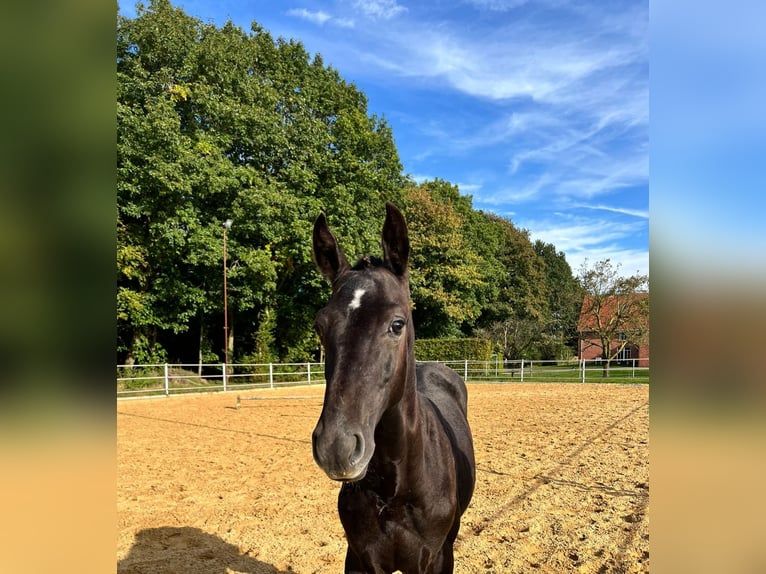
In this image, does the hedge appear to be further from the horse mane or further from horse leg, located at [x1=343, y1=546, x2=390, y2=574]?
the horse mane

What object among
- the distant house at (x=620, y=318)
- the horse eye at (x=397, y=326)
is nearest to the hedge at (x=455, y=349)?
the distant house at (x=620, y=318)

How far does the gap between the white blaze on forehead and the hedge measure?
2619 cm

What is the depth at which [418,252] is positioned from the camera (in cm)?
3288

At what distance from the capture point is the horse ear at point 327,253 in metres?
2.34

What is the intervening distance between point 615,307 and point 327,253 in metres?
28.2

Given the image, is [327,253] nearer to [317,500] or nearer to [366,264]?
[366,264]

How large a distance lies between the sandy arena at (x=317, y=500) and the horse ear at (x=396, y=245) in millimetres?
3029

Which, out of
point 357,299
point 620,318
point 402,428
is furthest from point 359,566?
point 620,318

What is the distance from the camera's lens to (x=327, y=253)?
2373 mm

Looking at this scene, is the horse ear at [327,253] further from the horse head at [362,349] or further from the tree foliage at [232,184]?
the tree foliage at [232,184]

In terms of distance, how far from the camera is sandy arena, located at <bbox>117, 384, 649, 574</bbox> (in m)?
4.15

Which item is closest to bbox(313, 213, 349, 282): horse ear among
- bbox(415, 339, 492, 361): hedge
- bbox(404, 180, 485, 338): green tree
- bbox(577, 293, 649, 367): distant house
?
bbox(415, 339, 492, 361): hedge
